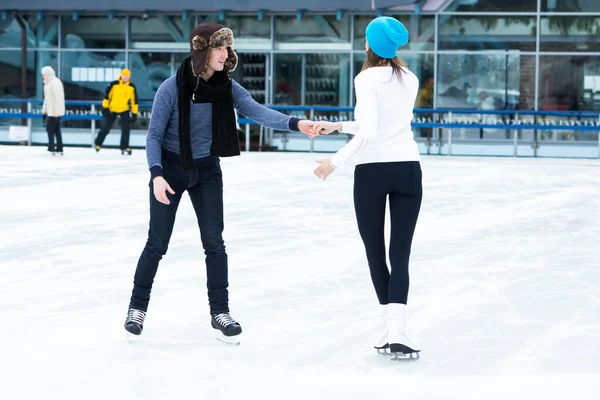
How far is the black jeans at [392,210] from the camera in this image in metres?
5.46

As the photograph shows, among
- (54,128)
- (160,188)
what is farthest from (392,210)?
(54,128)

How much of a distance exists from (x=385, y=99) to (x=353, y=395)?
1.34 metres

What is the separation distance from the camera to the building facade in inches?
1055

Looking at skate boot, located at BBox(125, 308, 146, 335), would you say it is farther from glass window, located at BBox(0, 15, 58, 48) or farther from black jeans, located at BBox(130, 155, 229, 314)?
glass window, located at BBox(0, 15, 58, 48)

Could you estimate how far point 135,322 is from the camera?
19.3 feet

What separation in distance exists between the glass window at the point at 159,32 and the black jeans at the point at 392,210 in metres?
23.4

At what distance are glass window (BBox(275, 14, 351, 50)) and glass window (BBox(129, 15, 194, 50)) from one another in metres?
2.17

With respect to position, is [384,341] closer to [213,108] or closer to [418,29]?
[213,108]

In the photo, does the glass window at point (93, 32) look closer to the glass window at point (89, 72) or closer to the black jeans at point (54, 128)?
the glass window at point (89, 72)

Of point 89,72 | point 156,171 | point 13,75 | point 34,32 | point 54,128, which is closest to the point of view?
point 156,171

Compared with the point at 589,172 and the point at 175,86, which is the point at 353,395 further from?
the point at 589,172

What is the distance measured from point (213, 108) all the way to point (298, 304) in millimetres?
1670

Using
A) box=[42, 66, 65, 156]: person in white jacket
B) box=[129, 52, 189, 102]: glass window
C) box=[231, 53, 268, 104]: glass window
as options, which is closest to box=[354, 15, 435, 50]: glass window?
box=[231, 53, 268, 104]: glass window

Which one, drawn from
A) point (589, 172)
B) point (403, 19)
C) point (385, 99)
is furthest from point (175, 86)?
point (403, 19)
